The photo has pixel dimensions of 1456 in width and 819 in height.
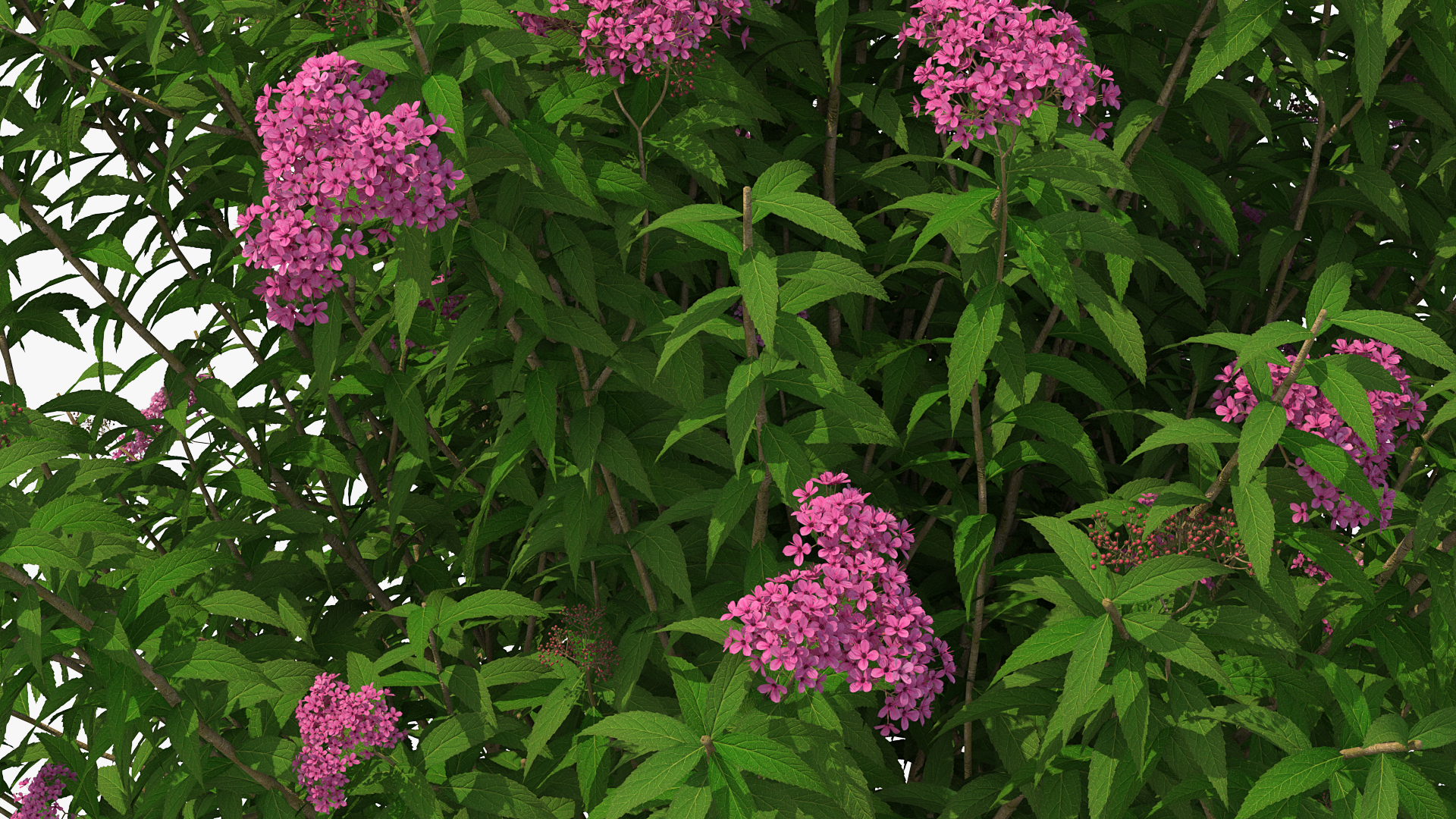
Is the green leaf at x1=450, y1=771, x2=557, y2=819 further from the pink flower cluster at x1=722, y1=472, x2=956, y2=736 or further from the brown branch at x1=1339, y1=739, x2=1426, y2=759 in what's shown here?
the brown branch at x1=1339, y1=739, x2=1426, y2=759

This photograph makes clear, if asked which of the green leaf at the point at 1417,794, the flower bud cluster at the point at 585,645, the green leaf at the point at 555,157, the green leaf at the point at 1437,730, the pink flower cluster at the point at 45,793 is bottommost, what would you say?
the pink flower cluster at the point at 45,793

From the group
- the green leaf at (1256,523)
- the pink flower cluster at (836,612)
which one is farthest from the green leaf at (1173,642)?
the pink flower cluster at (836,612)

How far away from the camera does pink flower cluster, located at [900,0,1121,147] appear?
9.64 feet

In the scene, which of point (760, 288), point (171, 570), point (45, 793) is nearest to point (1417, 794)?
point (760, 288)

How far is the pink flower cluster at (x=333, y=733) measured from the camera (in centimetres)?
339

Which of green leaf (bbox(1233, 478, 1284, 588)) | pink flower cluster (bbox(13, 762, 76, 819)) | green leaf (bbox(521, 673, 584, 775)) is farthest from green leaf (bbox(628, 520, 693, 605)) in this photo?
pink flower cluster (bbox(13, 762, 76, 819))

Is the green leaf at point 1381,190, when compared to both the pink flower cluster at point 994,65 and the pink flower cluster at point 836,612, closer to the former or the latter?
the pink flower cluster at point 994,65

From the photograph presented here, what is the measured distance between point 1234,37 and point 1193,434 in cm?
128

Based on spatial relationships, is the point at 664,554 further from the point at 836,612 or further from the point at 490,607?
the point at 836,612

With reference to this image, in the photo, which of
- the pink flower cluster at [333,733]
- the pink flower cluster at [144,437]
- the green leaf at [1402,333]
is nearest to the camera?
the green leaf at [1402,333]

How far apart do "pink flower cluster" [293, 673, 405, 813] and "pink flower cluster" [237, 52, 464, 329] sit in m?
→ 1.23

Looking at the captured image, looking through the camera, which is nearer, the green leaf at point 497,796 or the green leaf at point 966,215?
the green leaf at point 966,215

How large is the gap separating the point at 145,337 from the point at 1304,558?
4026 millimetres

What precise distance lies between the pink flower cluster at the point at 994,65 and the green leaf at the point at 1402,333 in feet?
2.83
